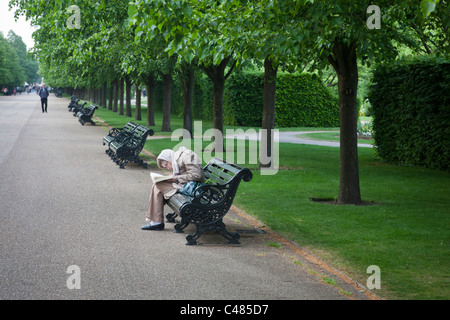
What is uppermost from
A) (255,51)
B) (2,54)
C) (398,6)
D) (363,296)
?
(2,54)

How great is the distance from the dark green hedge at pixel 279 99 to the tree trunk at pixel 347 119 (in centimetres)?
2593

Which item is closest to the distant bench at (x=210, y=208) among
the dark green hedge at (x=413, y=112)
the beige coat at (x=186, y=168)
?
the beige coat at (x=186, y=168)

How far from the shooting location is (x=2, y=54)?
109 m

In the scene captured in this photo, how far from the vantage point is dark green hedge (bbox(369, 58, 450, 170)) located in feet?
49.1

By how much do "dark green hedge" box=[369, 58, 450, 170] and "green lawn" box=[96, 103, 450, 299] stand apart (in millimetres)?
584

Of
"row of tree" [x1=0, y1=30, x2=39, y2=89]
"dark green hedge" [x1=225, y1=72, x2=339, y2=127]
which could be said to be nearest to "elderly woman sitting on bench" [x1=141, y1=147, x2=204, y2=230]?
"dark green hedge" [x1=225, y1=72, x2=339, y2=127]

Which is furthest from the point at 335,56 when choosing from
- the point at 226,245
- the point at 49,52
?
the point at 49,52

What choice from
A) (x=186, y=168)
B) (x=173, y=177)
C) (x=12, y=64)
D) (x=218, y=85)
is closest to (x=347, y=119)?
(x=186, y=168)

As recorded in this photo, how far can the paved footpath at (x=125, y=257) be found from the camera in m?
5.82

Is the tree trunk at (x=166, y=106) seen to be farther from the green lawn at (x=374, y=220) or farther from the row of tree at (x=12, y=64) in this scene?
the row of tree at (x=12, y=64)

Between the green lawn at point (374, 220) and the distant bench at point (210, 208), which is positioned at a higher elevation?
the distant bench at point (210, 208)

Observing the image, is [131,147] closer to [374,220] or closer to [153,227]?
[153,227]

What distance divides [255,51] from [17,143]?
14.5m

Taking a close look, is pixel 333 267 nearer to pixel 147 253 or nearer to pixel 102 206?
pixel 147 253
